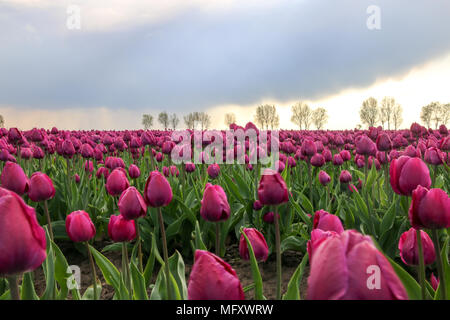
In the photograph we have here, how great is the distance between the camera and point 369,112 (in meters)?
70.7

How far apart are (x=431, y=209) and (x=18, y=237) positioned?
1444 mm

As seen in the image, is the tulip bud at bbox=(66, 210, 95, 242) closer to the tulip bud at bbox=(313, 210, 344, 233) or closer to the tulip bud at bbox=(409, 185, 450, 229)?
the tulip bud at bbox=(313, 210, 344, 233)

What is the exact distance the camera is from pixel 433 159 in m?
3.62

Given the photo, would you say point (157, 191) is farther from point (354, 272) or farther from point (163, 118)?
point (163, 118)

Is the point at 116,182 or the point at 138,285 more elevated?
the point at 116,182

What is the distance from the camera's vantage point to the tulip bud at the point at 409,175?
1.78 metres

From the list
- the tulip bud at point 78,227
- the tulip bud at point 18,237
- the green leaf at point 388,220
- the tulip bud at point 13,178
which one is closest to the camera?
the tulip bud at point 18,237

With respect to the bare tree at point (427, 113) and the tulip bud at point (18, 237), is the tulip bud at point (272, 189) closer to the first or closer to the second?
the tulip bud at point (18, 237)

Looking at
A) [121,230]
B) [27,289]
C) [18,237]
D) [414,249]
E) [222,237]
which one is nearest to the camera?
[18,237]

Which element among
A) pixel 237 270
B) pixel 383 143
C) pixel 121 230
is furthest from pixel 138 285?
pixel 383 143

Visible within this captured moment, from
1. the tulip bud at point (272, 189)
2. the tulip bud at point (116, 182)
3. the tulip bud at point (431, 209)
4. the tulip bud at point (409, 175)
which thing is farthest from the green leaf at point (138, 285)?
the tulip bud at point (409, 175)

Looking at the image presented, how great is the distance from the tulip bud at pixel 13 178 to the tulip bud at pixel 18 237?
1449 mm

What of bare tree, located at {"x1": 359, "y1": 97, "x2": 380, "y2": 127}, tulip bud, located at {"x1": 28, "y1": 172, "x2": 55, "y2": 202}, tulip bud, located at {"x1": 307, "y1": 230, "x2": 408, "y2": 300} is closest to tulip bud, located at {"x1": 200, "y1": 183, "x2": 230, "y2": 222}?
tulip bud, located at {"x1": 28, "y1": 172, "x2": 55, "y2": 202}
